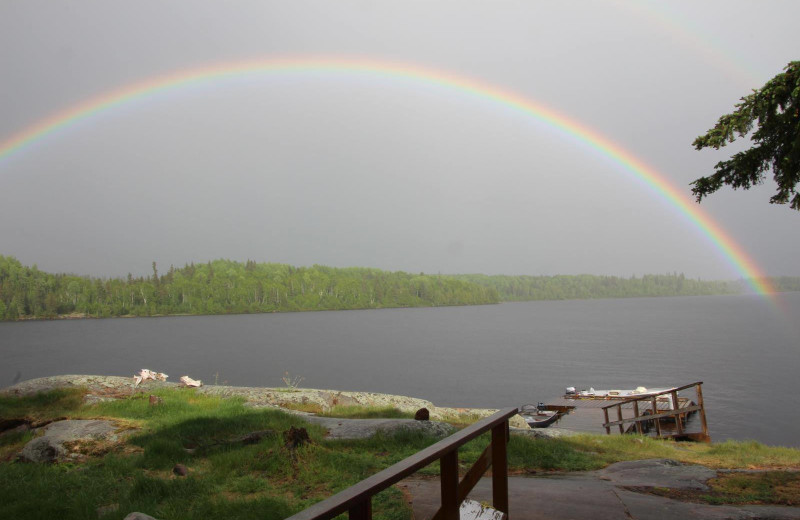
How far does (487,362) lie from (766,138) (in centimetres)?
5891

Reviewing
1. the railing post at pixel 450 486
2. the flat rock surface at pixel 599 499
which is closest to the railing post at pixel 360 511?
the railing post at pixel 450 486

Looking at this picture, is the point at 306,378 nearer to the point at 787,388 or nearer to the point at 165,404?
the point at 165,404

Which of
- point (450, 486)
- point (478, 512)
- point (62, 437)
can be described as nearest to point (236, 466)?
point (62, 437)

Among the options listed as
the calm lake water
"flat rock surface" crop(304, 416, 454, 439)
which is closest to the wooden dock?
the calm lake water

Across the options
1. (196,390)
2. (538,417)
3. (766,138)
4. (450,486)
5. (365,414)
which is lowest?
(538,417)

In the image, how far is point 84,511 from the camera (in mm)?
6312

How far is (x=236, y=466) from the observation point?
8.42 metres

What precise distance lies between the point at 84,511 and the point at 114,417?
21.3ft

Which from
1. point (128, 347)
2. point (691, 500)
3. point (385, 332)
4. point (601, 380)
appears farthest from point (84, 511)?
point (385, 332)

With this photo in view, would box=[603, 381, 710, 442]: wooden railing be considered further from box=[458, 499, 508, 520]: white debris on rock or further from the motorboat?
box=[458, 499, 508, 520]: white debris on rock

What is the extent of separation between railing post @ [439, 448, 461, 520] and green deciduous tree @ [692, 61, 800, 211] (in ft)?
21.9

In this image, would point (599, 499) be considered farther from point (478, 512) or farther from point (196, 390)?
point (196, 390)

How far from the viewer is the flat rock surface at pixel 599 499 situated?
5.45 m

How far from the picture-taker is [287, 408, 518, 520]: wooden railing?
78.6 inches
